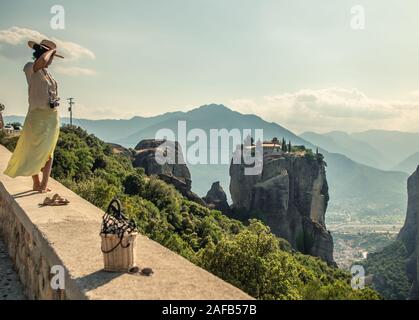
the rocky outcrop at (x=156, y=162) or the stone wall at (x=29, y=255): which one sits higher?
the stone wall at (x=29, y=255)

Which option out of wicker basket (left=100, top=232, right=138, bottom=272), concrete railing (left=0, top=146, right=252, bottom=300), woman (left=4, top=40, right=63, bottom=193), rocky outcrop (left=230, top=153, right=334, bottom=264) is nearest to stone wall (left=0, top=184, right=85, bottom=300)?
concrete railing (left=0, top=146, right=252, bottom=300)

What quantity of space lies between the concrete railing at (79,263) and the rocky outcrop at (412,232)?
4829 inches

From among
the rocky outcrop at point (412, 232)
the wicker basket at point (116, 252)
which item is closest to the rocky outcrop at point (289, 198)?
the rocky outcrop at point (412, 232)

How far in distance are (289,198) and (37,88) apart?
9417 cm

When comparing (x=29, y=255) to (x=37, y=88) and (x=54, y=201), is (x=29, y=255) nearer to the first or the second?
(x=54, y=201)

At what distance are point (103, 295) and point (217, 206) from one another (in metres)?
86.6

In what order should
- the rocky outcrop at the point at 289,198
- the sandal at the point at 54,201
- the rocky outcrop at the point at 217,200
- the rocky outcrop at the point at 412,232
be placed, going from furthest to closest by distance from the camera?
the rocky outcrop at the point at 412,232, the rocky outcrop at the point at 289,198, the rocky outcrop at the point at 217,200, the sandal at the point at 54,201

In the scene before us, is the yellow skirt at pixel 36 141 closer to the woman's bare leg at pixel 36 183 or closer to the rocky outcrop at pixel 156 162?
the woman's bare leg at pixel 36 183

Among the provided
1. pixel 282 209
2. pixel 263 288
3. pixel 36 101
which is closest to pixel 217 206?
pixel 282 209

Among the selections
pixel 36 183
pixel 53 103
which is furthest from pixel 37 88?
pixel 36 183

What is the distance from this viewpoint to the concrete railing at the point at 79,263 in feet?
13.3

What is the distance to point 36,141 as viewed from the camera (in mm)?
8367
